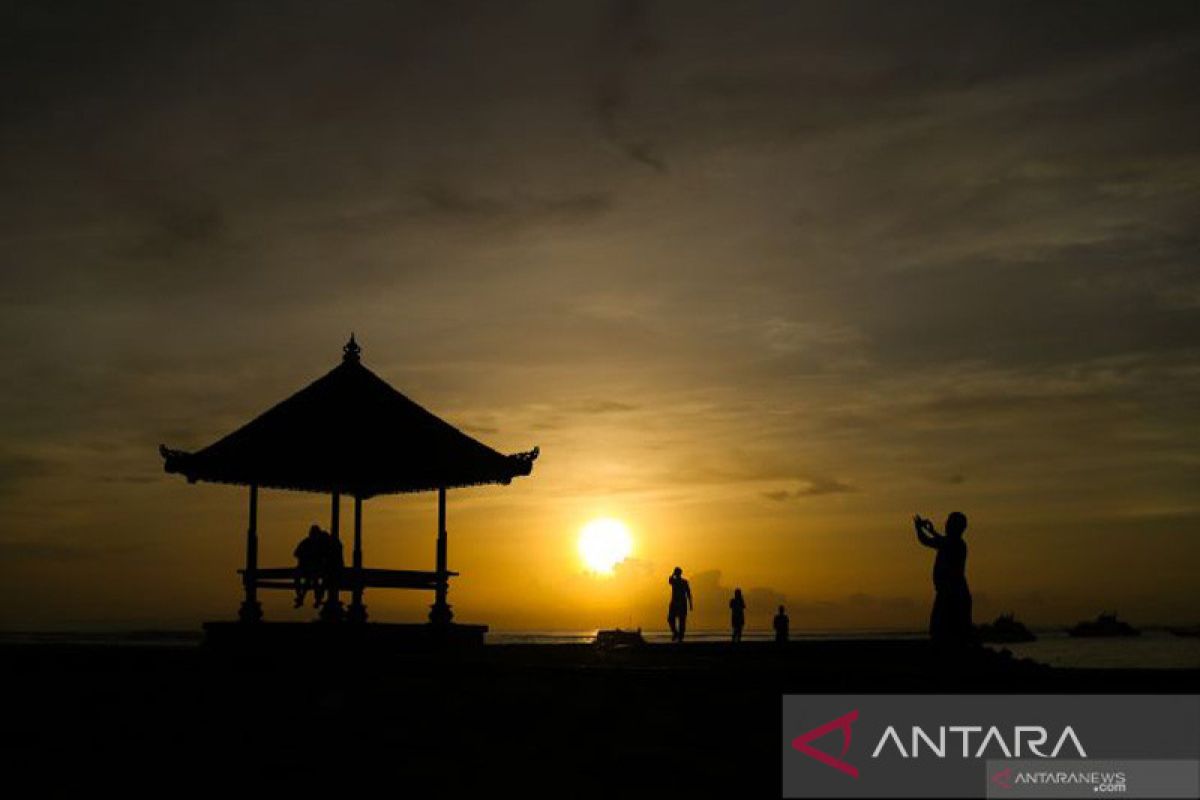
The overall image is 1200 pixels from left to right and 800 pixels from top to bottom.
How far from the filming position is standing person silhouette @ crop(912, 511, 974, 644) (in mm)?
16484

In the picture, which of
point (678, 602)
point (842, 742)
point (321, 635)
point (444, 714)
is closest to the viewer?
point (842, 742)

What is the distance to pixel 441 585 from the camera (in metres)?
23.6

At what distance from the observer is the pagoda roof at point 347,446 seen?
864 inches

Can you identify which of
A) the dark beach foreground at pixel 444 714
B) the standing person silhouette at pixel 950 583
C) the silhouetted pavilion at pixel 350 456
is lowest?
the dark beach foreground at pixel 444 714

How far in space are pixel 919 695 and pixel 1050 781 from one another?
2.12 m

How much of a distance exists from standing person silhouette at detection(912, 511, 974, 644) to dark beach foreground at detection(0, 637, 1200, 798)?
12.9 inches

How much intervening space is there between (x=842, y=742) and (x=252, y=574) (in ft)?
43.9

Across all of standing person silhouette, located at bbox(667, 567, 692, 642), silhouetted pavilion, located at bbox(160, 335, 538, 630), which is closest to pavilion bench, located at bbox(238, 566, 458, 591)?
silhouetted pavilion, located at bbox(160, 335, 538, 630)

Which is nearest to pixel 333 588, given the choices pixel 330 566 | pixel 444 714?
pixel 330 566

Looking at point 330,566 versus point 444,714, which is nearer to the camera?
point 444,714

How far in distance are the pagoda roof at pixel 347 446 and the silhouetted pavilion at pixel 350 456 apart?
18mm

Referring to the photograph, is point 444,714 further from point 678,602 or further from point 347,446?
point 678,602

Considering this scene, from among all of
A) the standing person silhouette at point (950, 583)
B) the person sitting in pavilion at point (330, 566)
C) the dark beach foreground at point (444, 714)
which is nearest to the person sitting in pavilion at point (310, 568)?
the person sitting in pavilion at point (330, 566)

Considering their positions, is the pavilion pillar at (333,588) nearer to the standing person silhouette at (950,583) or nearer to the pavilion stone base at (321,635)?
the pavilion stone base at (321,635)
